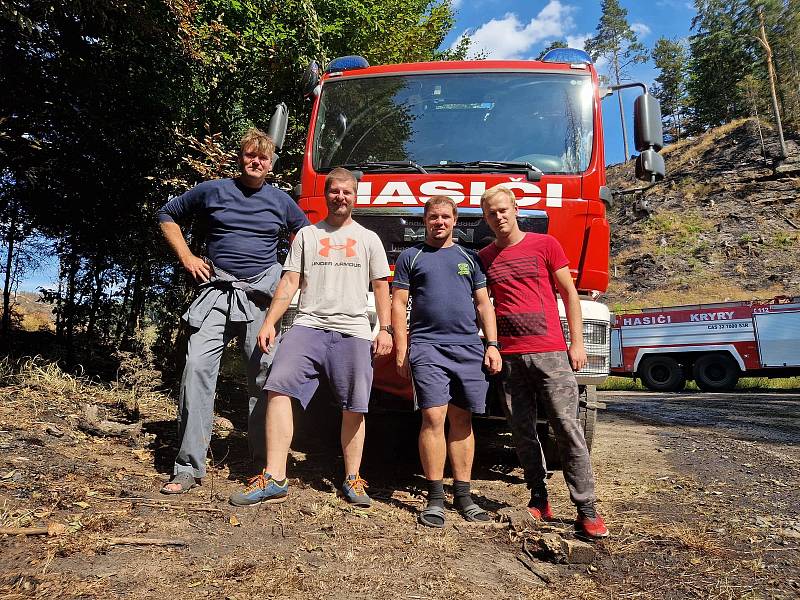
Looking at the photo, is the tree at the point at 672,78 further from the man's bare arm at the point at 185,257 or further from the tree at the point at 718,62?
the man's bare arm at the point at 185,257

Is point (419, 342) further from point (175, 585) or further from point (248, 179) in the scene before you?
point (175, 585)

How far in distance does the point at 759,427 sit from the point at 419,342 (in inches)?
258

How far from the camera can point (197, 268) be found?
11.7 ft

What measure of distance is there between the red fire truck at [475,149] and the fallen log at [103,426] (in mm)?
1810

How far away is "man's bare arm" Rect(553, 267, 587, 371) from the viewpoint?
3.30 metres

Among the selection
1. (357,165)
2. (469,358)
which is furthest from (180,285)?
(469,358)

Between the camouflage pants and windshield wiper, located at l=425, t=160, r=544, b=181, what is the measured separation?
150 centimetres

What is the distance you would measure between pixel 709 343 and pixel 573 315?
50.7 ft

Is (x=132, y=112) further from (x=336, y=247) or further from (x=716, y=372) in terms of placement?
(x=716, y=372)

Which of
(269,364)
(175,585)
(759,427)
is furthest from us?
(759,427)

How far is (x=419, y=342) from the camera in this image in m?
3.39

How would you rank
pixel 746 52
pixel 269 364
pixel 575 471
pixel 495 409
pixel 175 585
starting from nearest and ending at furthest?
pixel 175 585 < pixel 575 471 < pixel 269 364 < pixel 495 409 < pixel 746 52

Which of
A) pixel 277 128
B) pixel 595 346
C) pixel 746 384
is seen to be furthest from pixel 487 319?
pixel 746 384

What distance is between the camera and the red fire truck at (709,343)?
15.7 m
